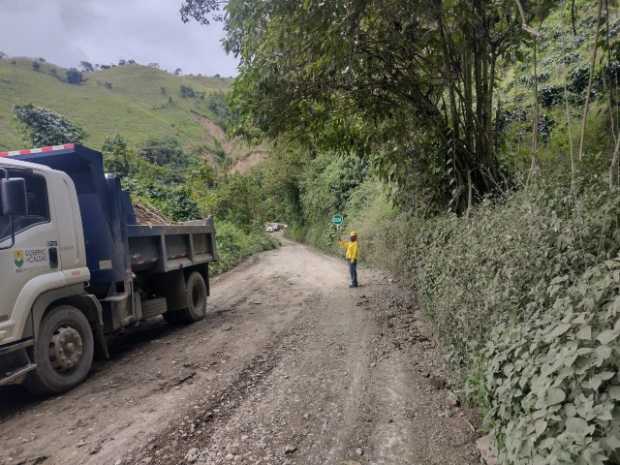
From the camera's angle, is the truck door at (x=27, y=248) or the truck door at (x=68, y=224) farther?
the truck door at (x=68, y=224)

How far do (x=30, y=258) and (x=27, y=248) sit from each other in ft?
0.35

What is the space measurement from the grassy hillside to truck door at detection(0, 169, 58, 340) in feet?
108

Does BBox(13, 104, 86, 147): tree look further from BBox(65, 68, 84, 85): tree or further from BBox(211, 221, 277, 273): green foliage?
BBox(65, 68, 84, 85): tree

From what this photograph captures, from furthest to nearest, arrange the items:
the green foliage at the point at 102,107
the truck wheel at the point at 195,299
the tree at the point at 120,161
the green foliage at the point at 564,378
→ the green foliage at the point at 102,107
the tree at the point at 120,161
the truck wheel at the point at 195,299
the green foliage at the point at 564,378

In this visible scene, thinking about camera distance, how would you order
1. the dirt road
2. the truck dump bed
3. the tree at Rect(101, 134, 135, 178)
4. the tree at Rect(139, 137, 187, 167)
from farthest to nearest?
the tree at Rect(139, 137, 187, 167)
the tree at Rect(101, 134, 135, 178)
the truck dump bed
the dirt road

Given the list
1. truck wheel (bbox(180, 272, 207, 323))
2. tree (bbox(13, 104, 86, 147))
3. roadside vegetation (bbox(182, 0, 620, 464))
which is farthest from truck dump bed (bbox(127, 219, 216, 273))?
tree (bbox(13, 104, 86, 147))

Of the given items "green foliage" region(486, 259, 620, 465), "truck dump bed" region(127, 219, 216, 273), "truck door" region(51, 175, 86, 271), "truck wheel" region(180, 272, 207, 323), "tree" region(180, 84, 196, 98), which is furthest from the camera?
"tree" region(180, 84, 196, 98)

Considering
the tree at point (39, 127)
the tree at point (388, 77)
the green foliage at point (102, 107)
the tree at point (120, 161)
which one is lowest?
the tree at point (388, 77)

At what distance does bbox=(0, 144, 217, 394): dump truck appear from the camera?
4.30 meters

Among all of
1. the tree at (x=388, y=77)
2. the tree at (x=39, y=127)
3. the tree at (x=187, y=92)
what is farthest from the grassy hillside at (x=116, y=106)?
the tree at (x=388, y=77)

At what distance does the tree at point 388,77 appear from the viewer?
6.31 metres

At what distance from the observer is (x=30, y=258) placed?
14.9ft

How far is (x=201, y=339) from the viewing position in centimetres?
683

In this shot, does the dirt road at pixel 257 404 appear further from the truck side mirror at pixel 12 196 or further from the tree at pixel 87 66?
the tree at pixel 87 66
